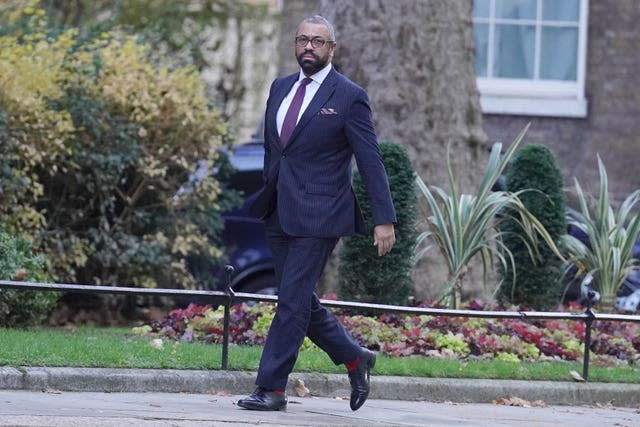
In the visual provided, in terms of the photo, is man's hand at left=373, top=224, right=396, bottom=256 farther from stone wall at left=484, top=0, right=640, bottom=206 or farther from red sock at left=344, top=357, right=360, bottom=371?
stone wall at left=484, top=0, right=640, bottom=206

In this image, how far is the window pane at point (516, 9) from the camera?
18656 mm

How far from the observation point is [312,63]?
6828 millimetres

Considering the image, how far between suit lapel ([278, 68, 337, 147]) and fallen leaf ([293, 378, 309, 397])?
1706mm

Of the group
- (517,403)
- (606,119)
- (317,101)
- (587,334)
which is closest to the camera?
(317,101)

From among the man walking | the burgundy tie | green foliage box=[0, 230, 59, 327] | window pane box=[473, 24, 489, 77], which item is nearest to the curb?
the man walking

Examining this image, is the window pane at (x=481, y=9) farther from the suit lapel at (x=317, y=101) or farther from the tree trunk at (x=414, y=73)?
the suit lapel at (x=317, y=101)

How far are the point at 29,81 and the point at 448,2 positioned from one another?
144 inches

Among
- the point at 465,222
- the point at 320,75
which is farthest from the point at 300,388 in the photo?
the point at 465,222

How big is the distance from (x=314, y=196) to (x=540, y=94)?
12241 millimetres

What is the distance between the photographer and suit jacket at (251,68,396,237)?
6.80 m

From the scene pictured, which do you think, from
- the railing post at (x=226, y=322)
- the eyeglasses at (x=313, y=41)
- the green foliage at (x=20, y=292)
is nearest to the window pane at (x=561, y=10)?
the green foliage at (x=20, y=292)

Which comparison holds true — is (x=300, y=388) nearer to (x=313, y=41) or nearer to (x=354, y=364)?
(x=354, y=364)

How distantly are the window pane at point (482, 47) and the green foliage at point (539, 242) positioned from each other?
7.43 m

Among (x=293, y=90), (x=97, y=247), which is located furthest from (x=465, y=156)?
(x=293, y=90)
